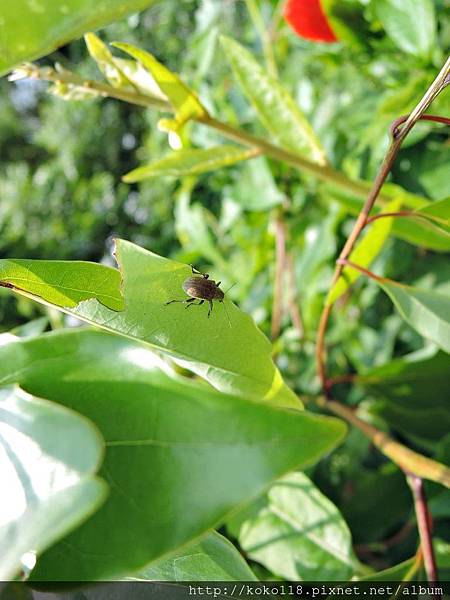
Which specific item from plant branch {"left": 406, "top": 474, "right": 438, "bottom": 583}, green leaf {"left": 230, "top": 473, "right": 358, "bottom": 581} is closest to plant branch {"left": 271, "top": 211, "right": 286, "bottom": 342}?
green leaf {"left": 230, "top": 473, "right": 358, "bottom": 581}

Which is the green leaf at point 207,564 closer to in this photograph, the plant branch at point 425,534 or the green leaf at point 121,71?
the plant branch at point 425,534

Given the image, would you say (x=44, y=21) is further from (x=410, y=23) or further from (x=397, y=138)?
(x=410, y=23)

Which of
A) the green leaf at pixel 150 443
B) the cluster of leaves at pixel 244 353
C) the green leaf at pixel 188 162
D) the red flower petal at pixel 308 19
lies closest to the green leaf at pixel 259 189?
the cluster of leaves at pixel 244 353

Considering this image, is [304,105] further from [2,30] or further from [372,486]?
[2,30]

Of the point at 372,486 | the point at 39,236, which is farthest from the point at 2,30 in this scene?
the point at 39,236

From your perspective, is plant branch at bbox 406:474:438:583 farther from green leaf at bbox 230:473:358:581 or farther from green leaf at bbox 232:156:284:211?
green leaf at bbox 232:156:284:211

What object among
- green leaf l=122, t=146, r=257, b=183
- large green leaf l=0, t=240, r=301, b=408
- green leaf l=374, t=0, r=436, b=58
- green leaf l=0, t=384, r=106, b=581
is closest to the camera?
green leaf l=0, t=384, r=106, b=581

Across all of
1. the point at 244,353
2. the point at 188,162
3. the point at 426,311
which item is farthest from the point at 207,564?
the point at 188,162
